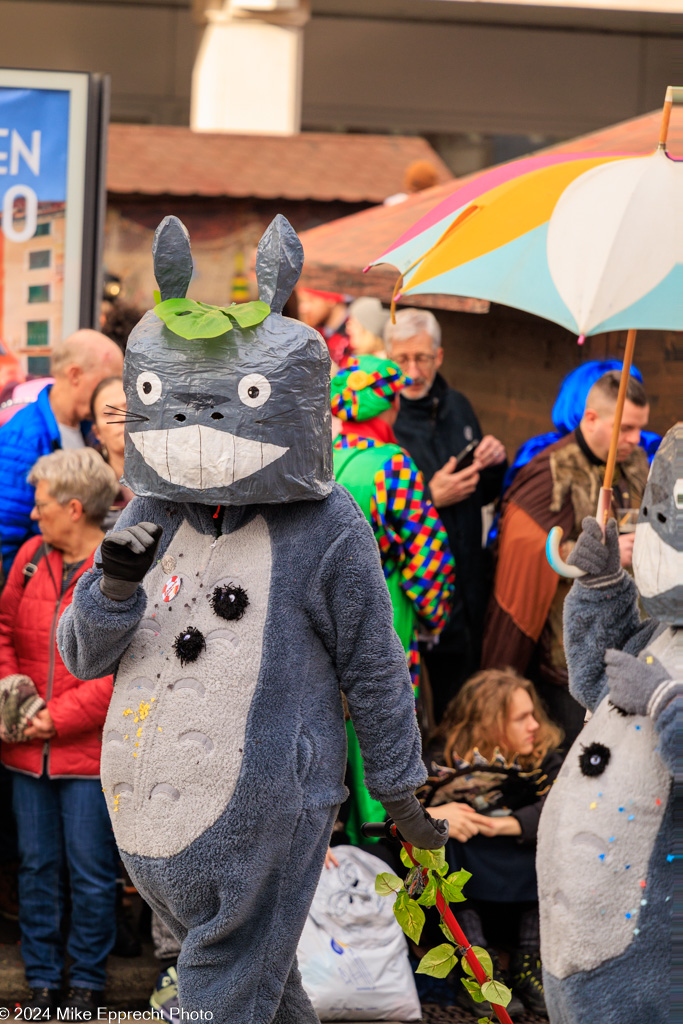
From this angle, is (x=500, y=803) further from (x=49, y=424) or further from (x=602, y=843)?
(x=49, y=424)

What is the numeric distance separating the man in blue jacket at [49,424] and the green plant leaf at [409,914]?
1.88 metres

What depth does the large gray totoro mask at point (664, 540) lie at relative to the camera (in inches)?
99.7

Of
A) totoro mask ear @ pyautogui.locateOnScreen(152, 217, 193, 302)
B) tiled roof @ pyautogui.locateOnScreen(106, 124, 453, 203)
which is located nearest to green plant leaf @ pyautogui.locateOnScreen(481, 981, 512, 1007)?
totoro mask ear @ pyautogui.locateOnScreen(152, 217, 193, 302)

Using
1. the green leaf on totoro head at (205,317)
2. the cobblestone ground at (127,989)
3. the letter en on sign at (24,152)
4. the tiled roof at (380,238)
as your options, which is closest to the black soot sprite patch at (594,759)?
the green leaf on totoro head at (205,317)

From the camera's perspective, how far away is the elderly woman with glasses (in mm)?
3752

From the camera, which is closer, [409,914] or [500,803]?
[409,914]

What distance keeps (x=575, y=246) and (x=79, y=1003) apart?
99.7 inches

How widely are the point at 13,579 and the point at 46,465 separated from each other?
37 cm

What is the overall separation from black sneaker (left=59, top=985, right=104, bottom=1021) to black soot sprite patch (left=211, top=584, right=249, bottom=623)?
1.69m

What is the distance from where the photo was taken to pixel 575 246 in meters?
2.66

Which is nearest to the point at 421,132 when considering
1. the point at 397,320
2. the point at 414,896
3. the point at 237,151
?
the point at 237,151

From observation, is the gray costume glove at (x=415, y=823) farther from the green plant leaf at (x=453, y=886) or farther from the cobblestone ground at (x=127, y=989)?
the cobblestone ground at (x=127, y=989)

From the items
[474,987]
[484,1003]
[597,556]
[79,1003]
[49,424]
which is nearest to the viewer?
[597,556]

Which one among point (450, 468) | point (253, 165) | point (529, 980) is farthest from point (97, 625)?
point (253, 165)
